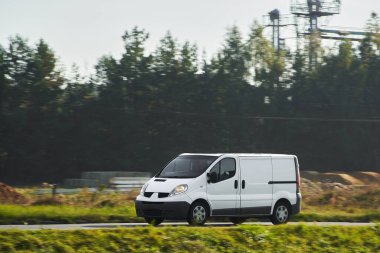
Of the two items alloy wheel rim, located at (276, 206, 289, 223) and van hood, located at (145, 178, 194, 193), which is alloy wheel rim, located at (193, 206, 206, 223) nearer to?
van hood, located at (145, 178, 194, 193)

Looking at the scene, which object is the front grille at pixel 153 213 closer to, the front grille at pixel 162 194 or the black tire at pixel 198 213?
the front grille at pixel 162 194

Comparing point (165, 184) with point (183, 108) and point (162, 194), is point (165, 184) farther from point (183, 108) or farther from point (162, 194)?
point (183, 108)

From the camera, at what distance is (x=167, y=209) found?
20.0 m

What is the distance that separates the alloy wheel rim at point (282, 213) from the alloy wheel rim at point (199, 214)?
8.60ft

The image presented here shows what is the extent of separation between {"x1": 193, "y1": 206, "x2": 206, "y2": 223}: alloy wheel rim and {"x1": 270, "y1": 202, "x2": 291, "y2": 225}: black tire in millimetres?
2453

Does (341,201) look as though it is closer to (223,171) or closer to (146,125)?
(223,171)

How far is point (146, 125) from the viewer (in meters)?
66.1

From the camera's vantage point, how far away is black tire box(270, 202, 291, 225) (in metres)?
22.2

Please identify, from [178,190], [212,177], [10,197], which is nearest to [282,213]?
[212,177]

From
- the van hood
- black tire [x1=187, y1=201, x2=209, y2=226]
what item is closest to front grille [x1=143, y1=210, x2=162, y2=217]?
the van hood

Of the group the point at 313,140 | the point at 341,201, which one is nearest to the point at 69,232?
the point at 341,201

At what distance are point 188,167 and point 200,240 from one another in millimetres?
4755

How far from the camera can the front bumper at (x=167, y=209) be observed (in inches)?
788

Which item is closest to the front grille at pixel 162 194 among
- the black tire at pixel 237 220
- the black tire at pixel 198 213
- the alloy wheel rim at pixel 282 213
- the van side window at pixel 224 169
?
the black tire at pixel 198 213
